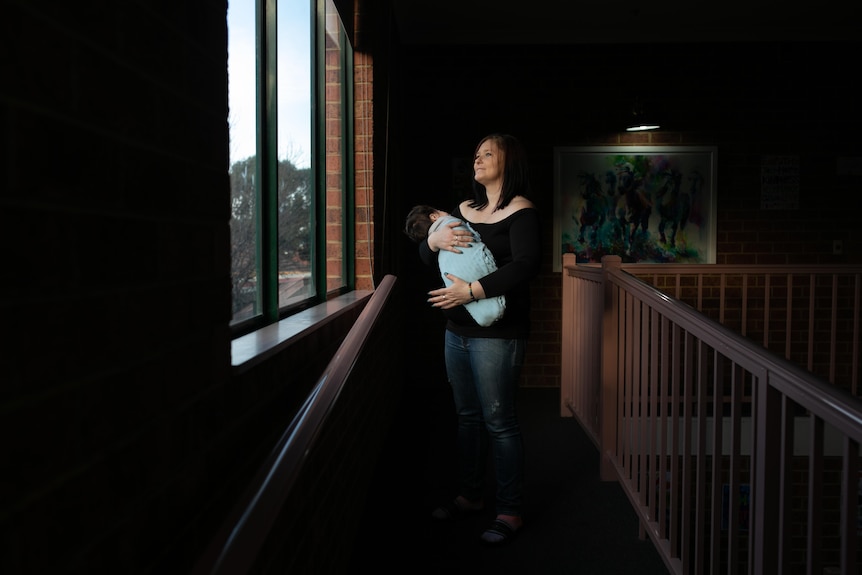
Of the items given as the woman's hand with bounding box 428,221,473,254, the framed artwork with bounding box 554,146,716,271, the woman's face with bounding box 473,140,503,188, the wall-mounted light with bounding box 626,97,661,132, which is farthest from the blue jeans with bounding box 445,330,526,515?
the wall-mounted light with bounding box 626,97,661,132

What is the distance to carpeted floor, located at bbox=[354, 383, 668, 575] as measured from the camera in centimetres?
230

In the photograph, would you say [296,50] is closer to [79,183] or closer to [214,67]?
[214,67]

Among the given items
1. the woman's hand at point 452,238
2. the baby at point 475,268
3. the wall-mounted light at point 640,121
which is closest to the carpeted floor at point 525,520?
the baby at point 475,268

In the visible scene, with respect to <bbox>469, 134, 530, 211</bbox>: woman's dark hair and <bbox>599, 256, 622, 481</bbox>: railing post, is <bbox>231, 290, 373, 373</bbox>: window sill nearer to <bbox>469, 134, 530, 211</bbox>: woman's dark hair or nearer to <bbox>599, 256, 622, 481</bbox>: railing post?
<bbox>469, 134, 530, 211</bbox>: woman's dark hair

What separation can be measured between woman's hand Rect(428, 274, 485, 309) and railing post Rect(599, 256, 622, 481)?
1.02m

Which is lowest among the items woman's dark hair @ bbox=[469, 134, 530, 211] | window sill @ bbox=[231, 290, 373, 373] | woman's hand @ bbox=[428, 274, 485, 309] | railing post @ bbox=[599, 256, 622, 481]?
railing post @ bbox=[599, 256, 622, 481]

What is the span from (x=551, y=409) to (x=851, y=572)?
147 inches

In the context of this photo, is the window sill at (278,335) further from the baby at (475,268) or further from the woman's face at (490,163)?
the woman's face at (490,163)

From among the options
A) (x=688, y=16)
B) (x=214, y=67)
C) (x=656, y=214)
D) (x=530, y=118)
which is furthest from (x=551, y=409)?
(x=214, y=67)

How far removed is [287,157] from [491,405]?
1.12 m

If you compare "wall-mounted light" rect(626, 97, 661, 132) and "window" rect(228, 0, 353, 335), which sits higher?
"wall-mounted light" rect(626, 97, 661, 132)

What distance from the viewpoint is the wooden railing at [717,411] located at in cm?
120

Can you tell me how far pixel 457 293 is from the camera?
89.5 inches

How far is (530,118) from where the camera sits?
546cm
